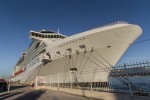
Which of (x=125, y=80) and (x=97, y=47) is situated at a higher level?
(x=97, y=47)

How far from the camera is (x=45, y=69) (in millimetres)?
25391

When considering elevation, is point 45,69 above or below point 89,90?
above

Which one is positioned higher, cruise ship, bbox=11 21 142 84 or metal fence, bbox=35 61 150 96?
cruise ship, bbox=11 21 142 84

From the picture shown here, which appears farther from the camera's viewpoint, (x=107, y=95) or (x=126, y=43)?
(x=126, y=43)

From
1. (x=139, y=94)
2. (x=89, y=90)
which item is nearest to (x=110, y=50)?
(x=89, y=90)

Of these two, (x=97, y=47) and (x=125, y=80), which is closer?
(x=125, y=80)

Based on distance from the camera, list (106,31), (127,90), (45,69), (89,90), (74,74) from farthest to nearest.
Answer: (45,69)
(106,31)
(74,74)
(89,90)
(127,90)

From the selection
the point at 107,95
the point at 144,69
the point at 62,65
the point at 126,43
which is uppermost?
the point at 126,43

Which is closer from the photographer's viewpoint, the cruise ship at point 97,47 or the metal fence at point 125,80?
the metal fence at point 125,80

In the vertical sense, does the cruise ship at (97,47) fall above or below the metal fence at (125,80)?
above

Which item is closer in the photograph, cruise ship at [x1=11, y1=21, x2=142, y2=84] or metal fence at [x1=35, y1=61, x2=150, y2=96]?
metal fence at [x1=35, y1=61, x2=150, y2=96]

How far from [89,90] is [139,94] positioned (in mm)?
3854

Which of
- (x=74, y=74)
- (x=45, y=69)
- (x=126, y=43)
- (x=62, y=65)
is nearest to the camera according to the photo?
(x=74, y=74)

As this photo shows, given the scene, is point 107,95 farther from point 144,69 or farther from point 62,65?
point 62,65
